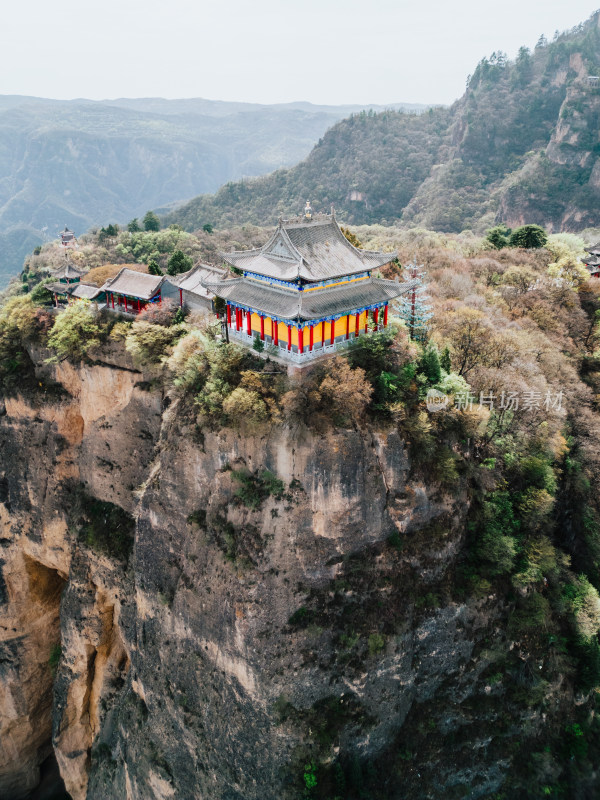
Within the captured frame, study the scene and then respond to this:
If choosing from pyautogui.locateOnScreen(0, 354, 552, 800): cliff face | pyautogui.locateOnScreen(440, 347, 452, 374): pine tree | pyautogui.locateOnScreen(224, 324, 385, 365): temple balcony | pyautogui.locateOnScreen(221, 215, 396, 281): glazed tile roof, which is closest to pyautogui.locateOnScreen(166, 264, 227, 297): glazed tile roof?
pyautogui.locateOnScreen(221, 215, 396, 281): glazed tile roof

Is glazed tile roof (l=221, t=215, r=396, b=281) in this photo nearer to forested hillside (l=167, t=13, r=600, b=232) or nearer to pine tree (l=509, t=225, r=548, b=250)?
pine tree (l=509, t=225, r=548, b=250)

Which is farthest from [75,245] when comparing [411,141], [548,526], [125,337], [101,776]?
[411,141]

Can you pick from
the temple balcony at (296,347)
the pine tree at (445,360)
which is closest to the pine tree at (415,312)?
the pine tree at (445,360)

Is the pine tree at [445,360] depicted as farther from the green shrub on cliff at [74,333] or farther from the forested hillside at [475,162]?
the forested hillside at [475,162]

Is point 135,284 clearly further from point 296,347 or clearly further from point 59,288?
point 296,347

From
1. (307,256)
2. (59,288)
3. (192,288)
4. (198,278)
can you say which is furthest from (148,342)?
(59,288)
